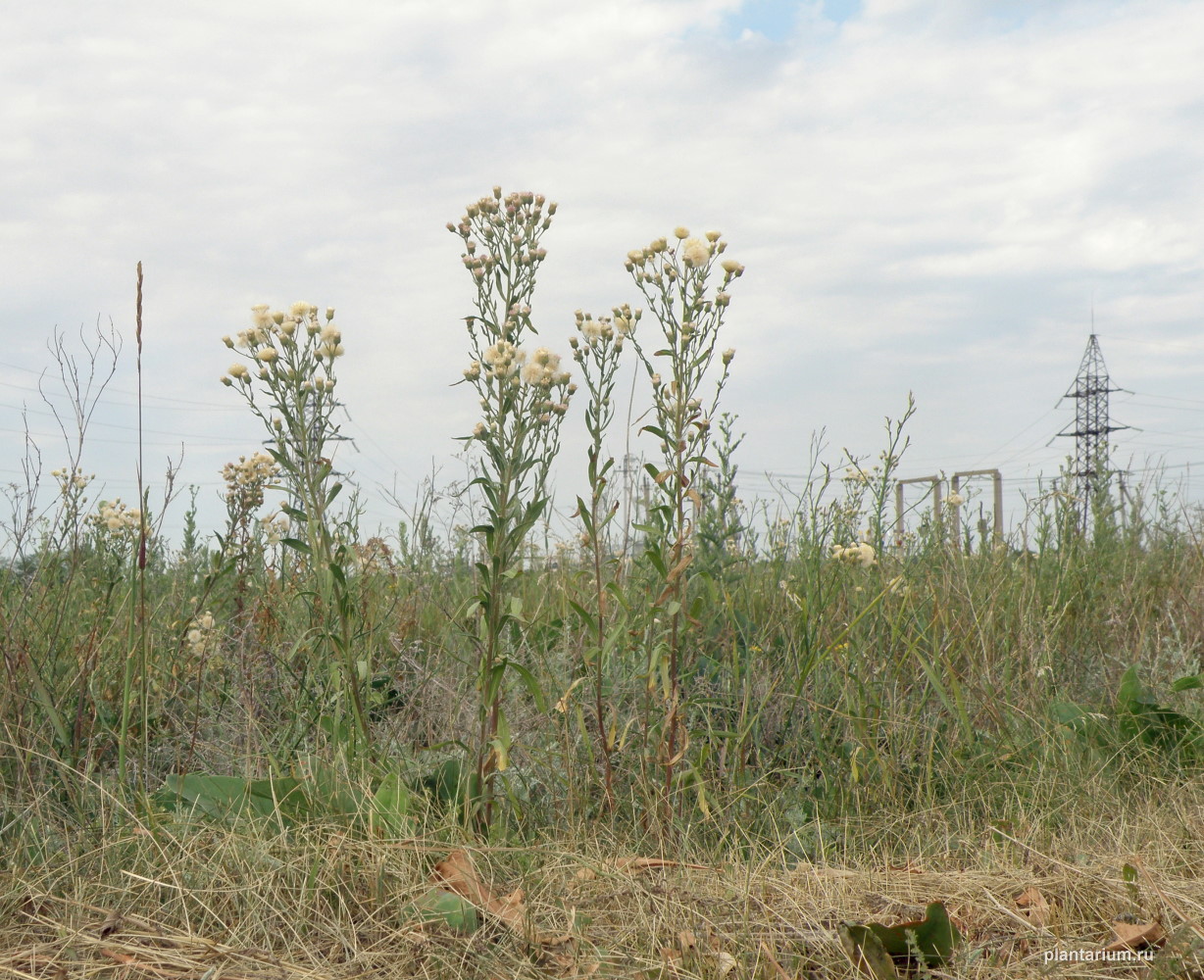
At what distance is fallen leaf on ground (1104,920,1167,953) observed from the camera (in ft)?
5.92

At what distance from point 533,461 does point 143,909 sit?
1.39 meters

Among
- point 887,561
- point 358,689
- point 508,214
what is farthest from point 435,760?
point 887,561

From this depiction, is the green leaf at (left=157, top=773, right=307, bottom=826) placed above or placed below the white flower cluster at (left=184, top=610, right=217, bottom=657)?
below

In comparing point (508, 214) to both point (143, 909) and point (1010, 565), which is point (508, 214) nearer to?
point (143, 909)

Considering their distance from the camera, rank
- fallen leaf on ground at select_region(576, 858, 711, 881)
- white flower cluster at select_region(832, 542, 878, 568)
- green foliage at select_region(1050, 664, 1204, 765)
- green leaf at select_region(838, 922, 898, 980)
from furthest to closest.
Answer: white flower cluster at select_region(832, 542, 878, 568), green foliage at select_region(1050, 664, 1204, 765), fallen leaf on ground at select_region(576, 858, 711, 881), green leaf at select_region(838, 922, 898, 980)

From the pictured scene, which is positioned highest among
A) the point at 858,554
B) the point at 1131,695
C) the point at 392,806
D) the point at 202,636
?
the point at 858,554

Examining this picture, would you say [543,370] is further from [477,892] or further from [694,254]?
[477,892]

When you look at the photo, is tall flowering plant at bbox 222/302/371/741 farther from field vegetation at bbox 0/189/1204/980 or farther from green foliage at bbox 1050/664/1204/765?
green foliage at bbox 1050/664/1204/765

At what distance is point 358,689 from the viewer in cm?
276

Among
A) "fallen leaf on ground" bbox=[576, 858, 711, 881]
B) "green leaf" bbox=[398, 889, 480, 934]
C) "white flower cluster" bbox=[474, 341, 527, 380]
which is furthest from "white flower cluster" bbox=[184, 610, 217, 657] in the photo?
"fallen leaf on ground" bbox=[576, 858, 711, 881]
